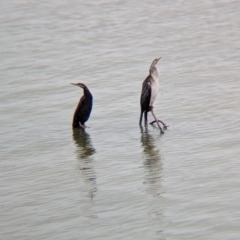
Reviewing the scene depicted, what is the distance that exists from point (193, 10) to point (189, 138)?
9554 millimetres

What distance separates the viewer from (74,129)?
15852 mm

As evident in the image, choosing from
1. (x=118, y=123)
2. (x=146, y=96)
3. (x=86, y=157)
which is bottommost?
(x=118, y=123)

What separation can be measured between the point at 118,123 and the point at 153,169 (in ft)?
8.74

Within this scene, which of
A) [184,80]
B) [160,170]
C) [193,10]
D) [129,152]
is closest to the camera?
[160,170]

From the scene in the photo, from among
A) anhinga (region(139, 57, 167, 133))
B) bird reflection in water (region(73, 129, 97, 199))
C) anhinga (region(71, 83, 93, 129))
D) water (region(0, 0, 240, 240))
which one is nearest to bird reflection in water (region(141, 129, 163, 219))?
water (region(0, 0, 240, 240))

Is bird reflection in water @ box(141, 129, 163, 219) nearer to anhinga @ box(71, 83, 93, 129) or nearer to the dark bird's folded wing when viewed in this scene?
the dark bird's folded wing

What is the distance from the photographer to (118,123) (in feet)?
52.4

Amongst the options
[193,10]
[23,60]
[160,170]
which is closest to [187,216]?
[160,170]

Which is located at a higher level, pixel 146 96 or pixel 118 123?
pixel 146 96

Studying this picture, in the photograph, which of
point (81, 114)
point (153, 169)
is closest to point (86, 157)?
point (153, 169)

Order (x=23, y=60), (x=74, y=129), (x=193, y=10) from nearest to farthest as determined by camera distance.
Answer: (x=74, y=129)
(x=23, y=60)
(x=193, y=10)

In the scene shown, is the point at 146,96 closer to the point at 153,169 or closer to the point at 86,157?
the point at 86,157

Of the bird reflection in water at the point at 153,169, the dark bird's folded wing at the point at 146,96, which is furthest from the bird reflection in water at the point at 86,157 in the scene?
the dark bird's folded wing at the point at 146,96

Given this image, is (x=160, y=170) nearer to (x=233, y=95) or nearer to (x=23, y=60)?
(x=233, y=95)
